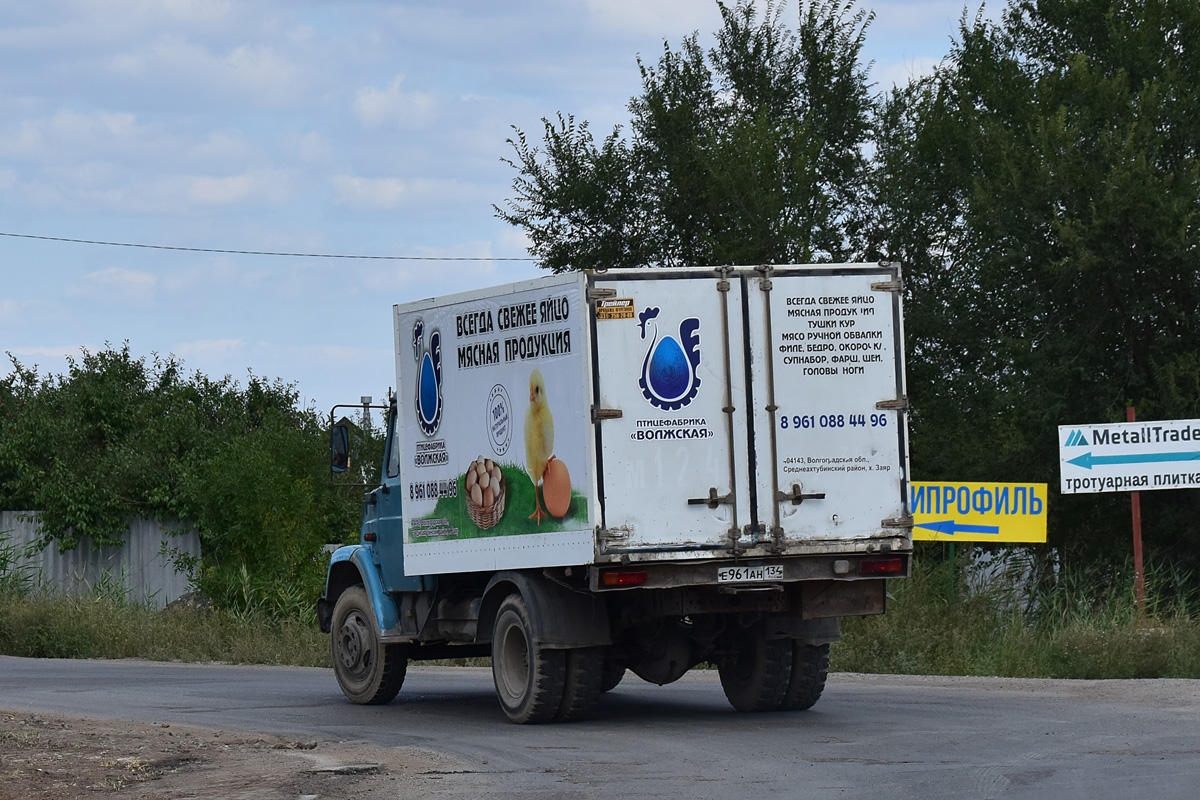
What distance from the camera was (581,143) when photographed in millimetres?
28625

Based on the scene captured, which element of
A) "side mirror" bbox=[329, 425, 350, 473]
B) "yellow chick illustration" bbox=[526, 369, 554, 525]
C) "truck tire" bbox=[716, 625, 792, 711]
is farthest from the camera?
"side mirror" bbox=[329, 425, 350, 473]

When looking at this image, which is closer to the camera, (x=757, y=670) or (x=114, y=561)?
(x=757, y=670)

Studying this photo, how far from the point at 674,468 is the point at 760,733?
1937mm

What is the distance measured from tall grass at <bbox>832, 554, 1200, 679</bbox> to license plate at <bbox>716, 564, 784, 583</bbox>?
5.09m

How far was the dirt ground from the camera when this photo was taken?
9.17 meters

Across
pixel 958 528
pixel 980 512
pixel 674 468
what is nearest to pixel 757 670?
pixel 674 468

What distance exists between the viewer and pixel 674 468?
11359 mm

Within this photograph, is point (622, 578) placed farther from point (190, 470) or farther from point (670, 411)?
point (190, 470)

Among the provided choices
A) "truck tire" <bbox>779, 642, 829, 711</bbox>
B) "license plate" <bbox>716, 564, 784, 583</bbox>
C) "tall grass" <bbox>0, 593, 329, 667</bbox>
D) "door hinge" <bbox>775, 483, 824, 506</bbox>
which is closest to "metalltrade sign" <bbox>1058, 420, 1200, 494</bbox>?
"truck tire" <bbox>779, 642, 829, 711</bbox>

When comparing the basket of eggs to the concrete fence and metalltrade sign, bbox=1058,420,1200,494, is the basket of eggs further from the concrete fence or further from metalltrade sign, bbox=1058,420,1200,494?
the concrete fence

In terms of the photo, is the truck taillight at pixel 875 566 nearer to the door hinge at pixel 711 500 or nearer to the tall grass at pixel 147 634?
the door hinge at pixel 711 500

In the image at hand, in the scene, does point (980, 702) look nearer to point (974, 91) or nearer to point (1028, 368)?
point (1028, 368)

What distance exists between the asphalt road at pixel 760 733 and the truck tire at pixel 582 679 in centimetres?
22

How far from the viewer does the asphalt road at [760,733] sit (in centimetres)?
901
